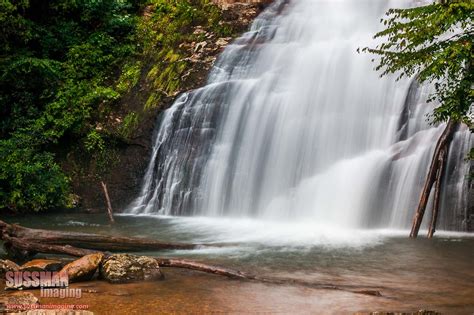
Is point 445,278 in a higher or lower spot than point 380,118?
lower

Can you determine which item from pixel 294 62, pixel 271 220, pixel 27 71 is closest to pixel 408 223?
pixel 271 220

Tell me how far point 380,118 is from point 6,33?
12771mm

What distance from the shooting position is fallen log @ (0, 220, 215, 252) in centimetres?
758

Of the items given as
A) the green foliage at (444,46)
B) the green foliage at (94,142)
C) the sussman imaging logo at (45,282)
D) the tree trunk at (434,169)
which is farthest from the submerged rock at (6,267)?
the green foliage at (94,142)

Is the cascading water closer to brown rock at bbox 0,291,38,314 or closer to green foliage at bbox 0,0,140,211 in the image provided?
green foliage at bbox 0,0,140,211

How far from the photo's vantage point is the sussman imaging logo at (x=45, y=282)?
18.9ft

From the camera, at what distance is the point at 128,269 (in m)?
6.45

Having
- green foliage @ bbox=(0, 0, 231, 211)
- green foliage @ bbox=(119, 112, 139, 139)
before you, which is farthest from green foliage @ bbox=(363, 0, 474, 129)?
green foliage @ bbox=(0, 0, 231, 211)

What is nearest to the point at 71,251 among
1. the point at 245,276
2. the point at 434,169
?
the point at 245,276

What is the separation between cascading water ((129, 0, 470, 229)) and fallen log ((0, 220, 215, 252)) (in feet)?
15.3

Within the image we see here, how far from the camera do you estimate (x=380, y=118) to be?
43.8ft

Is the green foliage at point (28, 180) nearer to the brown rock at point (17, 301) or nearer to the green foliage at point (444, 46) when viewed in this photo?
the brown rock at point (17, 301)

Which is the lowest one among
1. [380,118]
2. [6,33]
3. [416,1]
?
[380,118]

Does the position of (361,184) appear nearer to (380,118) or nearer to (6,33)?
(380,118)
